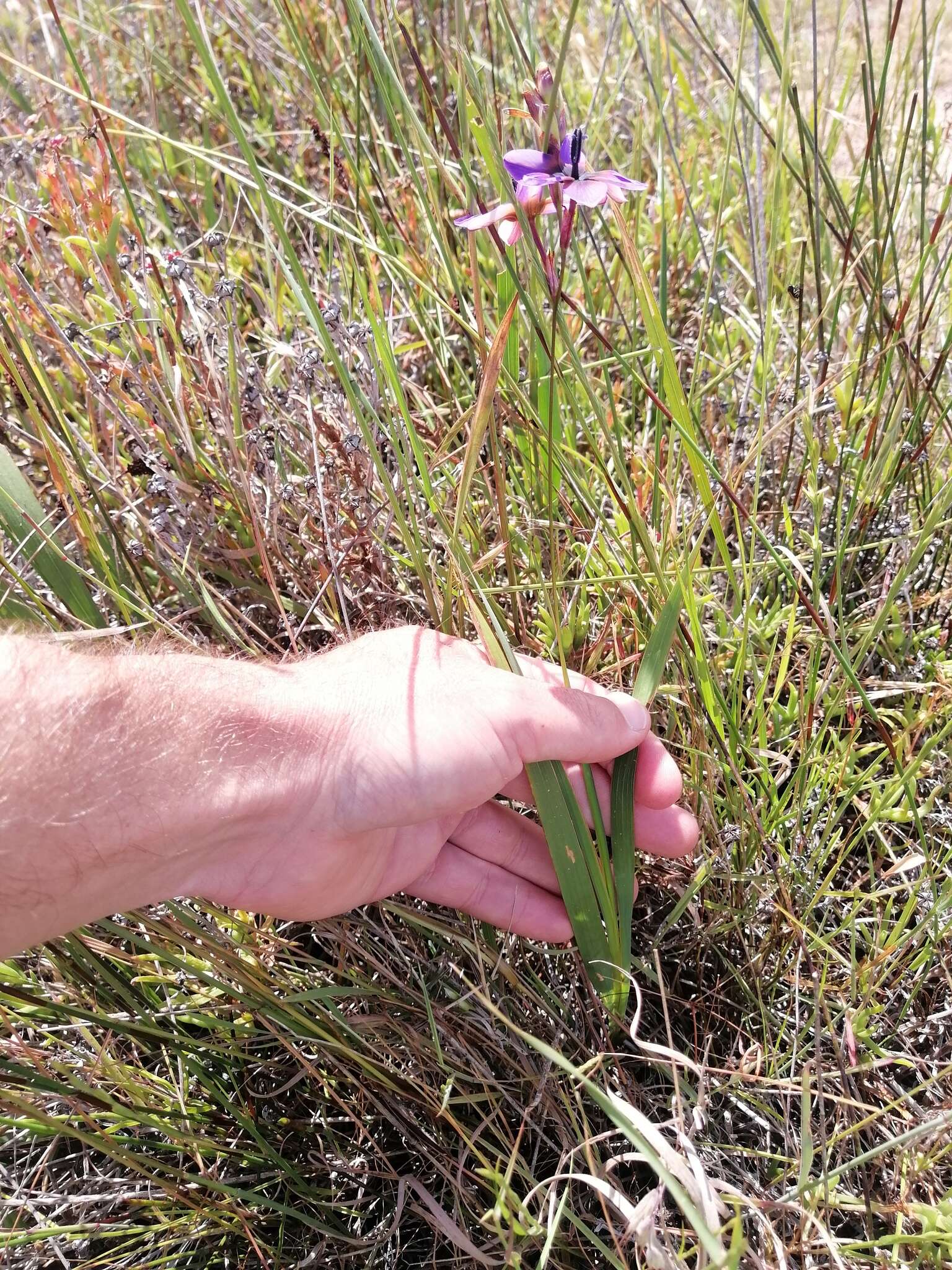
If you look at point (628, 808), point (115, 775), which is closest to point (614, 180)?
point (628, 808)

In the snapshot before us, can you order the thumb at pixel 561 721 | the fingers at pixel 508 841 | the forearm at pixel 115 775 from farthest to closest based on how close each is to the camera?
the fingers at pixel 508 841 → the thumb at pixel 561 721 → the forearm at pixel 115 775

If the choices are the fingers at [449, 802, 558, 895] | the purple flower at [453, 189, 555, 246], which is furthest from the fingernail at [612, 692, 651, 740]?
the purple flower at [453, 189, 555, 246]

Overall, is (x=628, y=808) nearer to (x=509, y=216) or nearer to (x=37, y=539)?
(x=509, y=216)

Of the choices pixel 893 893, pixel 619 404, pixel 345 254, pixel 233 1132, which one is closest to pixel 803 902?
pixel 893 893

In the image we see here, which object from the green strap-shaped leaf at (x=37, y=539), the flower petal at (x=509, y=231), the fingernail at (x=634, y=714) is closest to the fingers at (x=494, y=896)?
the fingernail at (x=634, y=714)

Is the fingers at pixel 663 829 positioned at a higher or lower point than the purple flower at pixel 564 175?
lower

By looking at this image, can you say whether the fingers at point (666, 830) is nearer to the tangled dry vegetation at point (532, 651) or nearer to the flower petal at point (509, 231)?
the tangled dry vegetation at point (532, 651)

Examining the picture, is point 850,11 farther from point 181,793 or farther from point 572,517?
point 181,793
